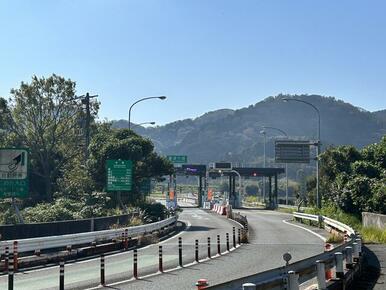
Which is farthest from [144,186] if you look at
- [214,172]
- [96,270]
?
[214,172]

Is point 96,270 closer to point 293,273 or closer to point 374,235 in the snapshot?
point 293,273

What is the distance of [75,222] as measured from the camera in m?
25.9

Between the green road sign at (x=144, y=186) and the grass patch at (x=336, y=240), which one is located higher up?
the green road sign at (x=144, y=186)

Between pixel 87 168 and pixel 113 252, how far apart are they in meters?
19.6

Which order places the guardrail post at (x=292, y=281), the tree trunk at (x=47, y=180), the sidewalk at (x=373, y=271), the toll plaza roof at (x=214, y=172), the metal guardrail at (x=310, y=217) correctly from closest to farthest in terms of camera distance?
the guardrail post at (x=292, y=281) → the sidewalk at (x=373, y=271) → the metal guardrail at (x=310, y=217) → the tree trunk at (x=47, y=180) → the toll plaza roof at (x=214, y=172)

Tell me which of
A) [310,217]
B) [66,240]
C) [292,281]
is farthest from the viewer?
[310,217]

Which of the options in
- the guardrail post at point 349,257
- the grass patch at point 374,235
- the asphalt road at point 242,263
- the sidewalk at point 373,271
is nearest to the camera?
the sidewalk at point 373,271

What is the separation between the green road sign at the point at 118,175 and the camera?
114 feet

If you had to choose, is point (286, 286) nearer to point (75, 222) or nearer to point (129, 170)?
point (75, 222)

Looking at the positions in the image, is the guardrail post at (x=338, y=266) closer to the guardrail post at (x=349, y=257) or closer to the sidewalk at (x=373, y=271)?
the sidewalk at (x=373, y=271)

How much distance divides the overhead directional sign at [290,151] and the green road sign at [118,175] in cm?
4155

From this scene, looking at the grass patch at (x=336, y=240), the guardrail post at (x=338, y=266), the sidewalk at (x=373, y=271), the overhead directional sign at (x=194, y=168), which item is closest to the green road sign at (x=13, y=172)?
the sidewalk at (x=373, y=271)

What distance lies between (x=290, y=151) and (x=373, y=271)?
58.8 meters

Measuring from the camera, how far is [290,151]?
2940 inches
